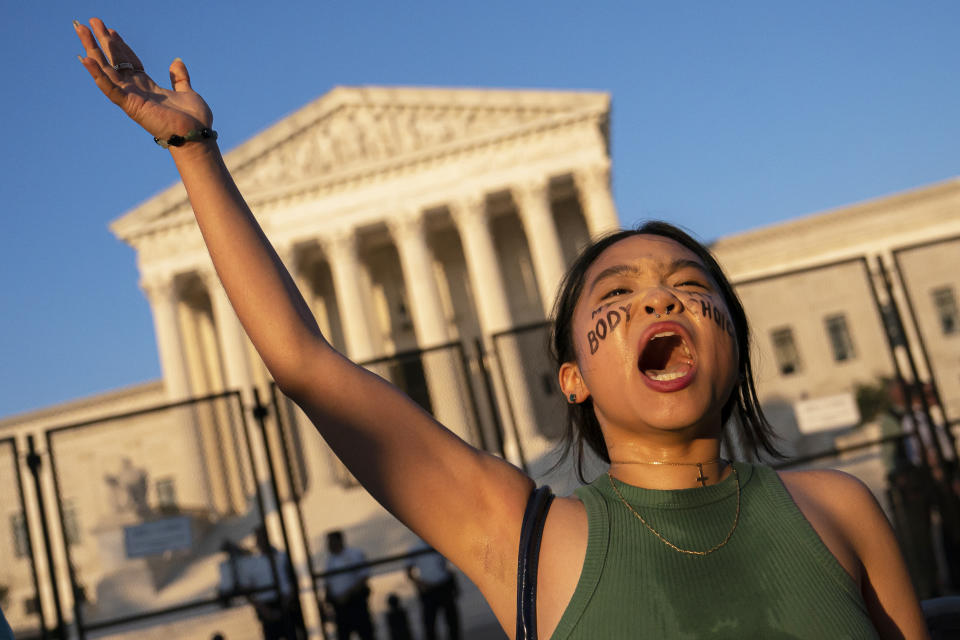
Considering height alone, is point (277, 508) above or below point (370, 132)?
below

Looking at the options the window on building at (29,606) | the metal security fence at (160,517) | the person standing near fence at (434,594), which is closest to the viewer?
the metal security fence at (160,517)

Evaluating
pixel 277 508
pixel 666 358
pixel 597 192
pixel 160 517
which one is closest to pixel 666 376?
pixel 666 358

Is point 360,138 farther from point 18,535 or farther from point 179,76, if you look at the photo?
point 179,76

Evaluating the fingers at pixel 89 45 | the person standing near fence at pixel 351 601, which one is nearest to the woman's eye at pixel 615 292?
the fingers at pixel 89 45

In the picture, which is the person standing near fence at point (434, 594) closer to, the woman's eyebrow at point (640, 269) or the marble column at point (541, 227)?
the woman's eyebrow at point (640, 269)

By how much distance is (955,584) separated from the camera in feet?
28.7

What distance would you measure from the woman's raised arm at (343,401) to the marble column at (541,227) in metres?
39.0

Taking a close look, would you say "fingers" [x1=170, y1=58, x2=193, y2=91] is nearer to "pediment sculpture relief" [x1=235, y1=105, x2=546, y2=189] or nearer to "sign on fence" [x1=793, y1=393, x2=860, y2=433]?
"sign on fence" [x1=793, y1=393, x2=860, y2=433]

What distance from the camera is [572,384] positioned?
2.04 m

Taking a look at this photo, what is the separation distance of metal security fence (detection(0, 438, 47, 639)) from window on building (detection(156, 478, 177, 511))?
1191 millimetres

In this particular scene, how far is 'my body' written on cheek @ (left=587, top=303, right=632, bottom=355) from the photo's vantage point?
5.72 ft

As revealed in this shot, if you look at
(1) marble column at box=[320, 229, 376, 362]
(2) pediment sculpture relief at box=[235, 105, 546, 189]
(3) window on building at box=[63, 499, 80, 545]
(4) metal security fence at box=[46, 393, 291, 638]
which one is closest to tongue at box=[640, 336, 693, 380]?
(4) metal security fence at box=[46, 393, 291, 638]

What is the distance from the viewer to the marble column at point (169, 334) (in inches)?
1687

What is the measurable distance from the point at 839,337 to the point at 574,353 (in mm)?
9168
